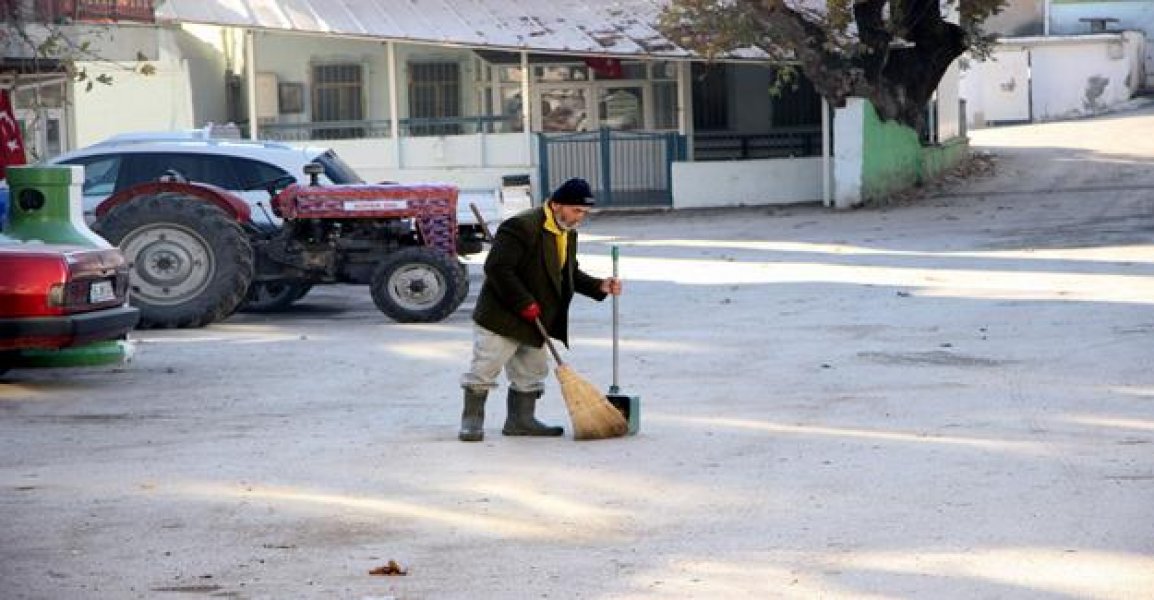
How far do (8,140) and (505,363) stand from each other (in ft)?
22.2

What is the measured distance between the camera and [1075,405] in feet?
41.7

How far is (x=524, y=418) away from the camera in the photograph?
11852 mm

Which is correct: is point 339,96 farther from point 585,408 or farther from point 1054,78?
point 1054,78

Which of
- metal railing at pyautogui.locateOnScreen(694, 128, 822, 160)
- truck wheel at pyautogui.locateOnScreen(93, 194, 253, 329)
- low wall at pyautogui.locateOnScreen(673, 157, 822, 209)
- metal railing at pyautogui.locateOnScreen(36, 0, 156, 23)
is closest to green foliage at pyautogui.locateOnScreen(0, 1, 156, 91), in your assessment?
metal railing at pyautogui.locateOnScreen(36, 0, 156, 23)

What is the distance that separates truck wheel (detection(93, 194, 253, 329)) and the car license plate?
3814 millimetres

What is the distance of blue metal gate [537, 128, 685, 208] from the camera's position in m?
38.2

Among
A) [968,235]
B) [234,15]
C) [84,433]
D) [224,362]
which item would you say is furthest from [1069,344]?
[234,15]

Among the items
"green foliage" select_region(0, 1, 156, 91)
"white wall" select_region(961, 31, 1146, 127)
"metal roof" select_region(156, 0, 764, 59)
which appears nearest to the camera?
"green foliage" select_region(0, 1, 156, 91)

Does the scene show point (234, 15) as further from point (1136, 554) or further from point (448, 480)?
point (1136, 554)

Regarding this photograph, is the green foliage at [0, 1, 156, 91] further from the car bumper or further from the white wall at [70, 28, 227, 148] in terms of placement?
the white wall at [70, 28, 227, 148]

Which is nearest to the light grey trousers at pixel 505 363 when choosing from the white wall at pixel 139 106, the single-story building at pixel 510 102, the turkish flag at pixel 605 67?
the single-story building at pixel 510 102

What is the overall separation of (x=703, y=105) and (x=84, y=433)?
29.4m

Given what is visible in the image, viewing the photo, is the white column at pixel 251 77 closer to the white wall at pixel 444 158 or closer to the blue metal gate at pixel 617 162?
the white wall at pixel 444 158

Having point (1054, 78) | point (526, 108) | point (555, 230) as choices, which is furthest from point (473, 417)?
point (1054, 78)
